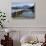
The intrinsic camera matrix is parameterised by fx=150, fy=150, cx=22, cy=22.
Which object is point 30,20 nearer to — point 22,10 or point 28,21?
point 28,21

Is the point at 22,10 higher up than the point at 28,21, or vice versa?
the point at 22,10

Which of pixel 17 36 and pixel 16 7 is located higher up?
pixel 16 7

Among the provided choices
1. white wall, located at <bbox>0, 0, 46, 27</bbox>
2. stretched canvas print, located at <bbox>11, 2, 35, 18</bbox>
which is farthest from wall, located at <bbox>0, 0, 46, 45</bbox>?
stretched canvas print, located at <bbox>11, 2, 35, 18</bbox>

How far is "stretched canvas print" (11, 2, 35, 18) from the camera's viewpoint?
14.3 ft

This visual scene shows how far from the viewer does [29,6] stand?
14.3 ft

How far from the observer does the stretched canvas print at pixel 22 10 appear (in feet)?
14.3

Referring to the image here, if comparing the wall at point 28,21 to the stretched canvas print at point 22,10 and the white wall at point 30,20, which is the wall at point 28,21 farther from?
the stretched canvas print at point 22,10

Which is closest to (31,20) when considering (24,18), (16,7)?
(24,18)

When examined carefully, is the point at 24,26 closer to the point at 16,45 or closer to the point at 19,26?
the point at 19,26

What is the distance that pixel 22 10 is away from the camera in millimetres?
4375

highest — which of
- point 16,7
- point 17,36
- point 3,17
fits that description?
point 16,7

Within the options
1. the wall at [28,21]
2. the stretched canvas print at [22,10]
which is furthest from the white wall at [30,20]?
the stretched canvas print at [22,10]

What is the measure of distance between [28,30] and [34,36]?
0.26 m

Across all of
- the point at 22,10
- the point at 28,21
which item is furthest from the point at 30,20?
the point at 22,10
